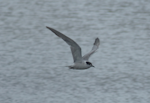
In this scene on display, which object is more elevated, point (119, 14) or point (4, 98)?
point (119, 14)

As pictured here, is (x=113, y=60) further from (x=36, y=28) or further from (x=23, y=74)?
(x=36, y=28)

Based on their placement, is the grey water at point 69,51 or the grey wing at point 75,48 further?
→ the grey water at point 69,51

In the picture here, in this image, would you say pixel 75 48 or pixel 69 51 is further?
pixel 69 51

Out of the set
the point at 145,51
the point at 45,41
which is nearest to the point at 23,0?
the point at 45,41

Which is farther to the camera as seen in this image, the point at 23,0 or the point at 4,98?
the point at 23,0

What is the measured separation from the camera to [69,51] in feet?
44.8

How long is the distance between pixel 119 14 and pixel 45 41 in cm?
439

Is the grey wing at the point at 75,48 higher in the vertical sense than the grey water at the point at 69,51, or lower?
higher

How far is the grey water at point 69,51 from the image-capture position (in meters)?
10.9

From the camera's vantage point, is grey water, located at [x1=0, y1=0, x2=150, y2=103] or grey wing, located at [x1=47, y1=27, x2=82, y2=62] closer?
grey wing, located at [x1=47, y1=27, x2=82, y2=62]

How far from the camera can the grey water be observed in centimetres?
1085

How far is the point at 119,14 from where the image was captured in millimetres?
17875

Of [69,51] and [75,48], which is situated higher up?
[75,48]

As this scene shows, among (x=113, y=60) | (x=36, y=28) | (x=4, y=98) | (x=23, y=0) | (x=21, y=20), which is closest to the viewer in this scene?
(x=4, y=98)
